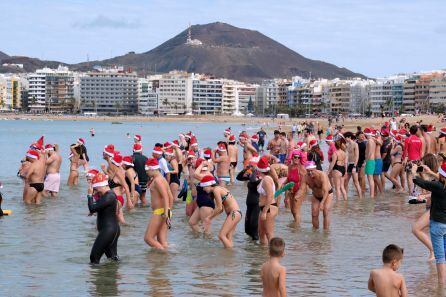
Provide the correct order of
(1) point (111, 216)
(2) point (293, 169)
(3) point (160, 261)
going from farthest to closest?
(2) point (293, 169) < (3) point (160, 261) < (1) point (111, 216)

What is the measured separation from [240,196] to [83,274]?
1108 cm

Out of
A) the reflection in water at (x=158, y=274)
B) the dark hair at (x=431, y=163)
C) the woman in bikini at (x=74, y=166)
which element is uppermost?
the dark hair at (x=431, y=163)

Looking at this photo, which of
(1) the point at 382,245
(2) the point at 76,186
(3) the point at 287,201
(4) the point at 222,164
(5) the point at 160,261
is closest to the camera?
(5) the point at 160,261

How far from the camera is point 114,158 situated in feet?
53.7

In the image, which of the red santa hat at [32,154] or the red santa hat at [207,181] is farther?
the red santa hat at [32,154]

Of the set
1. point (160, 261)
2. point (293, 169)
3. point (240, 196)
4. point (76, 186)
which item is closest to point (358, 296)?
point (160, 261)

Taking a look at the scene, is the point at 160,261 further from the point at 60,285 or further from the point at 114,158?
the point at 114,158

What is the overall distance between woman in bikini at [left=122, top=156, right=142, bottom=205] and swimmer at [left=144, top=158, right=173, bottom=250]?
4575mm

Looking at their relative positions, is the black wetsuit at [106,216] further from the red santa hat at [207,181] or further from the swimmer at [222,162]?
the swimmer at [222,162]

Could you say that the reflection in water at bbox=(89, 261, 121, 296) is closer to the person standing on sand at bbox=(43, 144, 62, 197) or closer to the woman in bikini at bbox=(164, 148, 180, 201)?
the woman in bikini at bbox=(164, 148, 180, 201)

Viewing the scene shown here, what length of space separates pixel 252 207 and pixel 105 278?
10.9ft

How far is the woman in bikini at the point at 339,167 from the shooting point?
19781 millimetres

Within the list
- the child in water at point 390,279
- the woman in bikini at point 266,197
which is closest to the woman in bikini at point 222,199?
the woman in bikini at point 266,197

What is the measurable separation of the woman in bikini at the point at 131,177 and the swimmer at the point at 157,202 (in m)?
4.57
